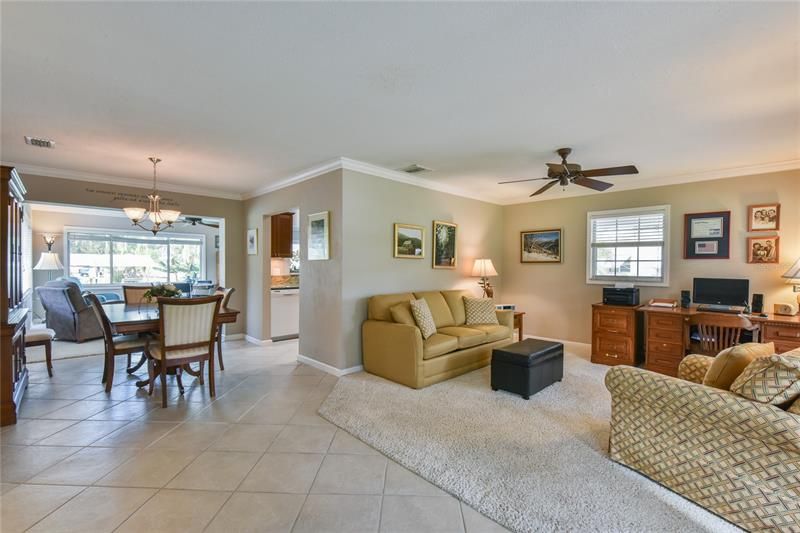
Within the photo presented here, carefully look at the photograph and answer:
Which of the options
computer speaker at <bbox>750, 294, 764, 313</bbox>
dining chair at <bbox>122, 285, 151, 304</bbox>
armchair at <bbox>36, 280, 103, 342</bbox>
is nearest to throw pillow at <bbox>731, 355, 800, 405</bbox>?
computer speaker at <bbox>750, 294, 764, 313</bbox>

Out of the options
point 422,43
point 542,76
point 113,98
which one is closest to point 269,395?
point 113,98

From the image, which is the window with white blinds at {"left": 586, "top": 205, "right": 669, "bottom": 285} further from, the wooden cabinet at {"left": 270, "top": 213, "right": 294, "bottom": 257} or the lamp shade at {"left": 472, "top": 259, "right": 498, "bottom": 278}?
the wooden cabinet at {"left": 270, "top": 213, "right": 294, "bottom": 257}

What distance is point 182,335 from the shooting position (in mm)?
3465

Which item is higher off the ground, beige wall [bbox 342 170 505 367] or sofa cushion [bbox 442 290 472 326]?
beige wall [bbox 342 170 505 367]

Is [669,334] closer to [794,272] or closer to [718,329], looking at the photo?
[718,329]

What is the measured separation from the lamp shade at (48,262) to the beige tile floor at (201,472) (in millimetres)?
5908

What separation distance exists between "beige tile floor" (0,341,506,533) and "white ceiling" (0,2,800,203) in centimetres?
255

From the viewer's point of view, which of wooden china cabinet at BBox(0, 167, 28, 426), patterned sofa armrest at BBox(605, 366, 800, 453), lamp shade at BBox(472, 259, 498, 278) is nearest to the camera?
patterned sofa armrest at BBox(605, 366, 800, 453)

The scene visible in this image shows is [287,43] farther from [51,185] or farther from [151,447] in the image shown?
[51,185]

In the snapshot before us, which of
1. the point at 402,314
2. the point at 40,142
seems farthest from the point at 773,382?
the point at 40,142

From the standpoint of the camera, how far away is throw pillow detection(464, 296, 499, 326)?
199 inches

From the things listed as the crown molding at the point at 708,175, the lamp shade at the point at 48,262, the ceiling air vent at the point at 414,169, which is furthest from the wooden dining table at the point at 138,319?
the crown molding at the point at 708,175

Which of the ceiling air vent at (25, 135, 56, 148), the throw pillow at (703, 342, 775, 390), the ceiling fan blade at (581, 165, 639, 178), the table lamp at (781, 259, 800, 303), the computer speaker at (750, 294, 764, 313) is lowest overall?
Result: the throw pillow at (703, 342, 775, 390)

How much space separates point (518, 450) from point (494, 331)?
2.28m
